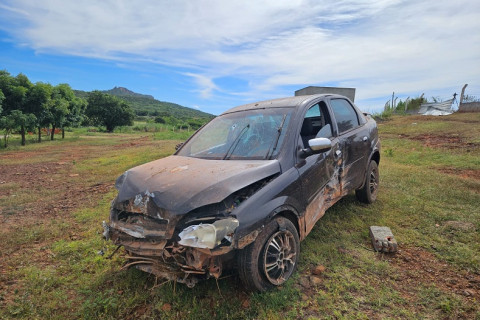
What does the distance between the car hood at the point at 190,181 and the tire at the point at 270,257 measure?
1.53 ft

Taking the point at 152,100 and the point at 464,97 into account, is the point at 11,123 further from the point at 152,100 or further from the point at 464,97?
the point at 152,100

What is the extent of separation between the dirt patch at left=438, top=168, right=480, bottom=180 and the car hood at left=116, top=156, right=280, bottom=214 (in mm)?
5874

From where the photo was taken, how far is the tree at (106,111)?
155 feet

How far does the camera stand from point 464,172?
21.1ft

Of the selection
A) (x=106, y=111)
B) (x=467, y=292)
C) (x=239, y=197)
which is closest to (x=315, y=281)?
(x=239, y=197)

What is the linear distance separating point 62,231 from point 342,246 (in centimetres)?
404

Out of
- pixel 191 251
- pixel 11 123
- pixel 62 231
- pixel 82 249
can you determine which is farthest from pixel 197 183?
pixel 11 123

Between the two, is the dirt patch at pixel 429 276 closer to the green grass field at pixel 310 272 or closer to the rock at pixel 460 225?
the green grass field at pixel 310 272

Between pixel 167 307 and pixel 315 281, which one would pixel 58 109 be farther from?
pixel 315 281

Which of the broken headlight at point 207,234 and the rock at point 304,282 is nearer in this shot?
the broken headlight at point 207,234

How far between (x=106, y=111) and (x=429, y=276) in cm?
5169

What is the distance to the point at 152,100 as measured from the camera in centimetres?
11256

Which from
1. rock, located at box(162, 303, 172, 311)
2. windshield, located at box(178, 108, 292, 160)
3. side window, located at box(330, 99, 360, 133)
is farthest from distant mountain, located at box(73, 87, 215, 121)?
rock, located at box(162, 303, 172, 311)

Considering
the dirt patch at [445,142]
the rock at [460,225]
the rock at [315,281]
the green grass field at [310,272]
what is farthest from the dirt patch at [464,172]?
the rock at [315,281]
